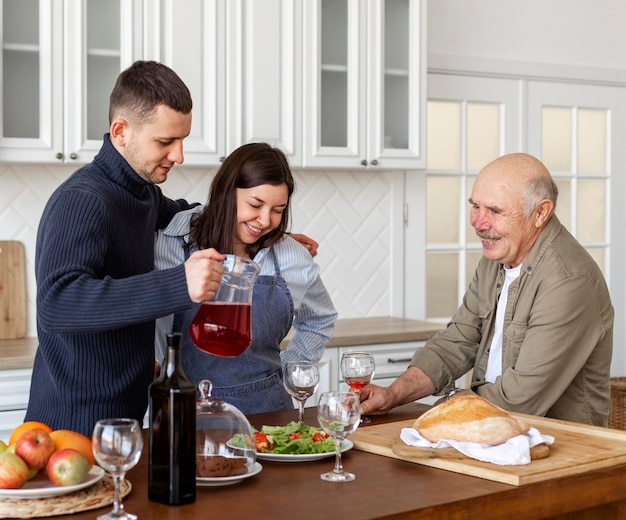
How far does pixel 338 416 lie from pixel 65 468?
1.67ft

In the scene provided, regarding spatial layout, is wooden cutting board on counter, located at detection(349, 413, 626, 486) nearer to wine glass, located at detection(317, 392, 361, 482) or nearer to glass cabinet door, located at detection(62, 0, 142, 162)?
wine glass, located at detection(317, 392, 361, 482)

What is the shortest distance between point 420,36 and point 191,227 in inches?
84.7

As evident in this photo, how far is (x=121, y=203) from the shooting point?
2.35 metres

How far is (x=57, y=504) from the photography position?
5.17ft

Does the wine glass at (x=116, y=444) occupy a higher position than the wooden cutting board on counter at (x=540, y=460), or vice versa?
the wine glass at (x=116, y=444)

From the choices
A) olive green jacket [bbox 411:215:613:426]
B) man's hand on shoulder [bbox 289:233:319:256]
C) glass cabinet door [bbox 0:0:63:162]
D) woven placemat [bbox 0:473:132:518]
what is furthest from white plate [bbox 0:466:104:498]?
glass cabinet door [bbox 0:0:63:162]

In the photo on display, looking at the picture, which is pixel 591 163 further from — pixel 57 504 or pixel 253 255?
pixel 57 504

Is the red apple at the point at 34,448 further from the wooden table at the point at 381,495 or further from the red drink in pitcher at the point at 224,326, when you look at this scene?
the red drink in pitcher at the point at 224,326

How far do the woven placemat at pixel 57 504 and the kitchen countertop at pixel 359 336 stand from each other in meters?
1.93

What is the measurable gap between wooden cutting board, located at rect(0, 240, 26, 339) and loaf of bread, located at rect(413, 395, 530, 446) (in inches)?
95.0

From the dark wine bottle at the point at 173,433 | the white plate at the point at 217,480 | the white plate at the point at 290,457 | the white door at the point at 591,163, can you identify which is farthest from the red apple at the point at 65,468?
the white door at the point at 591,163

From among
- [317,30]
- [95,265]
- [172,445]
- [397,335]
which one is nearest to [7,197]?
[317,30]

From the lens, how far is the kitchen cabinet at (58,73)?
3629 mm

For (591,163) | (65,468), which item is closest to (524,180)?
(65,468)
